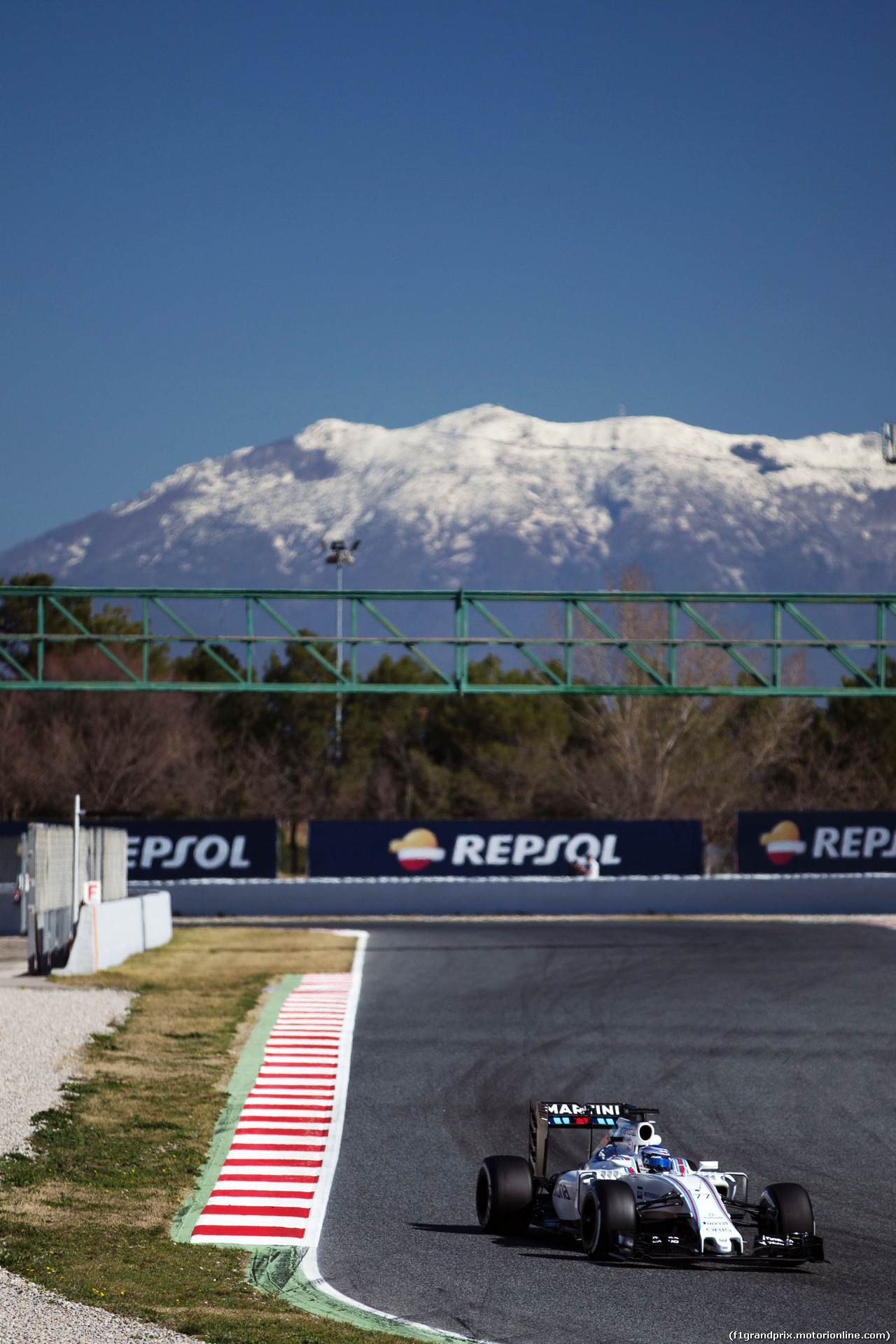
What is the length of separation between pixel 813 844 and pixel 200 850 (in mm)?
17058

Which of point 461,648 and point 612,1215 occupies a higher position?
point 461,648

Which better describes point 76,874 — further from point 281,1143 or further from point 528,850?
point 528,850

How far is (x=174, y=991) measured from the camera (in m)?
20.1

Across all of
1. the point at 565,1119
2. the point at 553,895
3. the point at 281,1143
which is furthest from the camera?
the point at 553,895

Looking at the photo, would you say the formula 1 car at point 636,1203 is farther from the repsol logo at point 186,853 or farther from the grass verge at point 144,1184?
the repsol logo at point 186,853

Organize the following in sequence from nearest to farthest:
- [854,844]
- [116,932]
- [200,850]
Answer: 1. [116,932]
2. [200,850]
3. [854,844]

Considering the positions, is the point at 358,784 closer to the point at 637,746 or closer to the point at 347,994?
the point at 637,746

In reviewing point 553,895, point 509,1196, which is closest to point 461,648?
point 553,895

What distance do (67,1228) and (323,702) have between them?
208 ft

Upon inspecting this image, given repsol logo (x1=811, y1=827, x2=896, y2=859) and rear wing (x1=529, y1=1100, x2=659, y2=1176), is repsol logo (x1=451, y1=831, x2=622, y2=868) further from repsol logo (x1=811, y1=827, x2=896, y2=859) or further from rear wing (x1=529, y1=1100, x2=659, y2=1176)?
rear wing (x1=529, y1=1100, x2=659, y2=1176)

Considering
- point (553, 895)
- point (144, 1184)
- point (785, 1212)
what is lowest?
point (553, 895)

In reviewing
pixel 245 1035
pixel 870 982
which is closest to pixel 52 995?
pixel 245 1035

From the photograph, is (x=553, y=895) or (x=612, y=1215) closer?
(x=612, y=1215)

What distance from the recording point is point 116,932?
78.3ft
